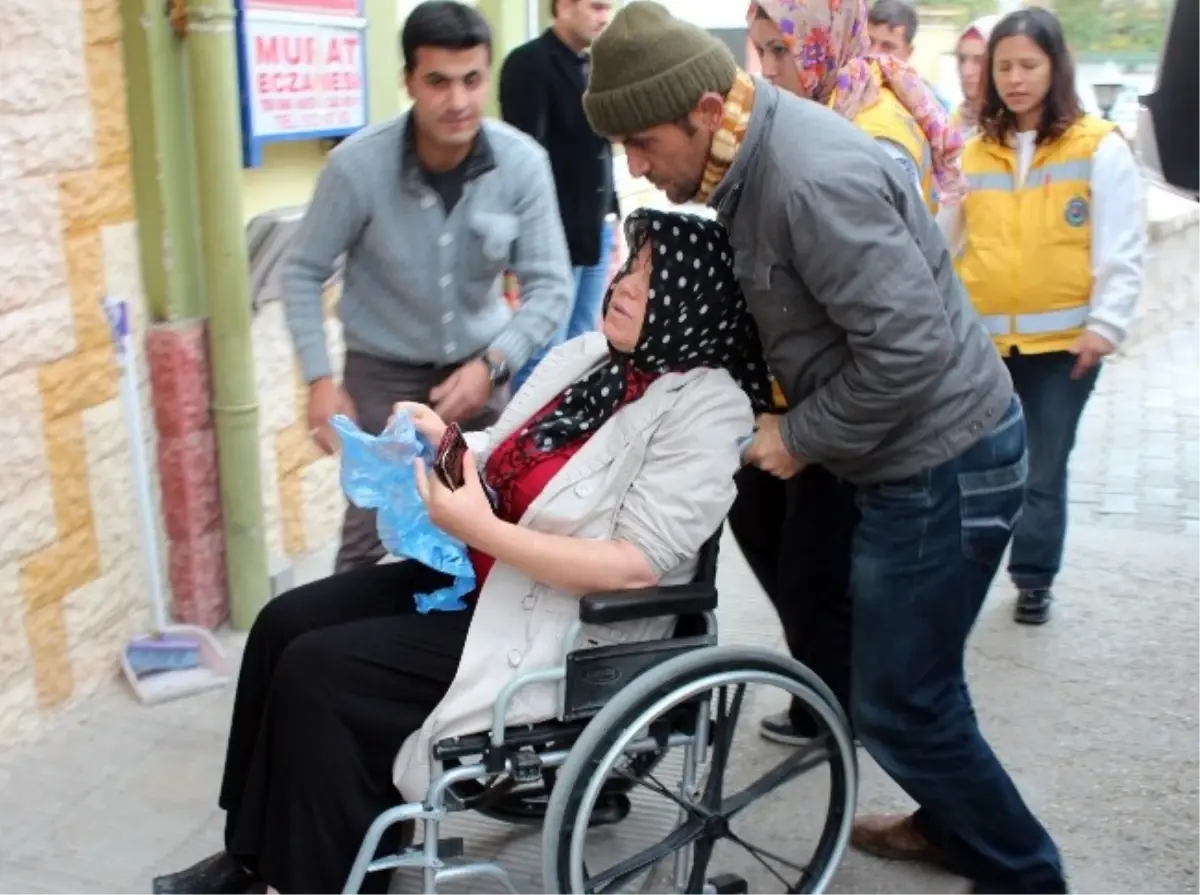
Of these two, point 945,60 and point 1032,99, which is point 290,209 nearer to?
point 1032,99

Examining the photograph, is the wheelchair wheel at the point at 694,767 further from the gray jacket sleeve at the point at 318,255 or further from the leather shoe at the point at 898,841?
the gray jacket sleeve at the point at 318,255

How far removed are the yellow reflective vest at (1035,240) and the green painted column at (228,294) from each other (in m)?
1.82

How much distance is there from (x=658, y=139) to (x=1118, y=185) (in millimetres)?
1803

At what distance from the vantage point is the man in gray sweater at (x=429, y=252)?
2.53 meters

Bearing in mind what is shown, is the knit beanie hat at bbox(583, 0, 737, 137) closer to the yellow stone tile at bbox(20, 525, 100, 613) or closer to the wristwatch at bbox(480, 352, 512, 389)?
the wristwatch at bbox(480, 352, 512, 389)

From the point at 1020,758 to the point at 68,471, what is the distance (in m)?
2.17

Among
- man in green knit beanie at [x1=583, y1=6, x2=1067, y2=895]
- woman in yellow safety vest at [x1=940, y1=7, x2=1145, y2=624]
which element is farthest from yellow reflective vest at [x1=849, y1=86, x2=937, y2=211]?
woman in yellow safety vest at [x1=940, y1=7, x2=1145, y2=624]

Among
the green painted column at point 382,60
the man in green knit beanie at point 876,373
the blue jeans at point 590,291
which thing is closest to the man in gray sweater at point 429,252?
the man in green knit beanie at point 876,373

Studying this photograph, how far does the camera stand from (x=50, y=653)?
286 centimetres

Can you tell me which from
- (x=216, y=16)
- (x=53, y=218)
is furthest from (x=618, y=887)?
(x=216, y=16)

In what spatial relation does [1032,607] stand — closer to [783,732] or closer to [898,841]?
[783,732]

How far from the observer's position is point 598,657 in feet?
6.03

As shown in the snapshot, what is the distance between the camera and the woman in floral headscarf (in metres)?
2.38

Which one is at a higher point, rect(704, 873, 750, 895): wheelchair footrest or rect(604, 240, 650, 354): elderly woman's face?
rect(604, 240, 650, 354): elderly woman's face
